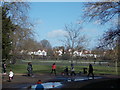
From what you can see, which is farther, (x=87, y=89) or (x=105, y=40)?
(x=105, y=40)

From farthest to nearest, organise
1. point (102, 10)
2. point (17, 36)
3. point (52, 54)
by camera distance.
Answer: point (52, 54) < point (17, 36) < point (102, 10)

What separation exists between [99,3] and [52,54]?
329 ft

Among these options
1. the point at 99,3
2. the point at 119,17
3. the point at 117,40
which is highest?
the point at 99,3

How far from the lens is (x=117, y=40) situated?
1995 centimetres

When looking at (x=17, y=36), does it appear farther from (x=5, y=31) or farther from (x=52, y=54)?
(x=52, y=54)

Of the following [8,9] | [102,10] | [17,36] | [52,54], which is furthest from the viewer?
[52,54]

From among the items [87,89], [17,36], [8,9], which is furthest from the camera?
[17,36]

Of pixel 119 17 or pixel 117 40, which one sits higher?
pixel 119 17

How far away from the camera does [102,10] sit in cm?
1902

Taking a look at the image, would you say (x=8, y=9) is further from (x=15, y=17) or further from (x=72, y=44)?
(x=72, y=44)

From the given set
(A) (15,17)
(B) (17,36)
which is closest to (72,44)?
(B) (17,36)

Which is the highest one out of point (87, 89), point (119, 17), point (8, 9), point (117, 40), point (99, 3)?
point (8, 9)

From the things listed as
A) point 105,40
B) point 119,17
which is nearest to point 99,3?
point 119,17

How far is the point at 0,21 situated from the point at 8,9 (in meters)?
3.02
